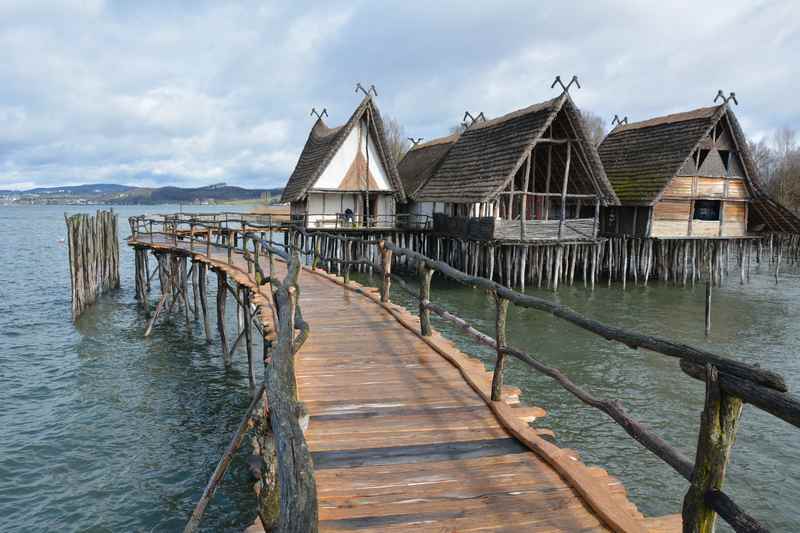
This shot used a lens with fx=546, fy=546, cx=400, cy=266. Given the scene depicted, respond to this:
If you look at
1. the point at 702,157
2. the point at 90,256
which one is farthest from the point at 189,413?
the point at 702,157

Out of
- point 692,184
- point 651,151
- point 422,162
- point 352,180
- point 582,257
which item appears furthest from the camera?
point 422,162

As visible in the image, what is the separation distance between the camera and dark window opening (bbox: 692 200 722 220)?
24.9 metres

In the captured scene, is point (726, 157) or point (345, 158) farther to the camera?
point (345, 158)

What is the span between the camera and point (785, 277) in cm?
2783

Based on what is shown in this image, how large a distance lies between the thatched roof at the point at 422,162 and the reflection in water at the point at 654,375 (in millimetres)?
7270

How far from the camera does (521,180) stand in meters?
24.3

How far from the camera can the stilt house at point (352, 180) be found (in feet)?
84.6

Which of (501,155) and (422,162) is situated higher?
(422,162)

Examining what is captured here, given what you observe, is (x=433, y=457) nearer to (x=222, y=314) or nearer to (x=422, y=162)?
(x=222, y=314)

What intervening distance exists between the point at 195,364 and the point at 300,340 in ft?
33.9

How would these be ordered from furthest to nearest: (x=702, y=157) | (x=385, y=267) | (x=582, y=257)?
(x=582, y=257)
(x=702, y=157)
(x=385, y=267)

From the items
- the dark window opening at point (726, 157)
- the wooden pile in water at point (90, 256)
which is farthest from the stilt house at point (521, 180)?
the wooden pile in water at point (90, 256)

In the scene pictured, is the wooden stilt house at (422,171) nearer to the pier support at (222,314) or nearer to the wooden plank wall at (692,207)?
the wooden plank wall at (692,207)

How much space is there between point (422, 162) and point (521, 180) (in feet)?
26.7
